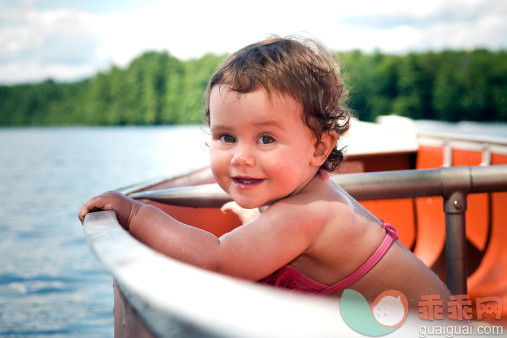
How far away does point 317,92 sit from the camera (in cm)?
128

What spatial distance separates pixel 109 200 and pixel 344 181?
745 mm

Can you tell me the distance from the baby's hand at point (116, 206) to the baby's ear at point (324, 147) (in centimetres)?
44

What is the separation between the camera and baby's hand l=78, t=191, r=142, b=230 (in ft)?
3.84

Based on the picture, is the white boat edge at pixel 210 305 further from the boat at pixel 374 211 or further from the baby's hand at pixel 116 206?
the baby's hand at pixel 116 206

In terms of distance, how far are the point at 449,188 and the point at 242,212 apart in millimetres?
644

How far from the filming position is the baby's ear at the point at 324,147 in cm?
132

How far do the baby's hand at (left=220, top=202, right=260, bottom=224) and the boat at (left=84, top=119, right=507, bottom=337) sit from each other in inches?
1.2

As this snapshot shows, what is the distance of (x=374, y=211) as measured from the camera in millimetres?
3064

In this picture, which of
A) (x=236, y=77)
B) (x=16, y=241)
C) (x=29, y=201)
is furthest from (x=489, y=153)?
(x=29, y=201)

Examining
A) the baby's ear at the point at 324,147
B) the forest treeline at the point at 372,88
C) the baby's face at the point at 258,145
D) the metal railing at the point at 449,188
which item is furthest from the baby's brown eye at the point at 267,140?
the forest treeline at the point at 372,88

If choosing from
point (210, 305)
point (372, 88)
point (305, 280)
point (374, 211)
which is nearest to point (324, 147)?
point (305, 280)

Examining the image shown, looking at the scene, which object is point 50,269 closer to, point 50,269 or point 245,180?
point 50,269

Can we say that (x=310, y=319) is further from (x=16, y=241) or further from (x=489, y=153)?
(x=16, y=241)

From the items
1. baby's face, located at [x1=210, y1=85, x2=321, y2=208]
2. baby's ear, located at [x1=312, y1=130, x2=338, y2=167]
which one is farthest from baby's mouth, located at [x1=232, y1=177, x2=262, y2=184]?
baby's ear, located at [x1=312, y1=130, x2=338, y2=167]
